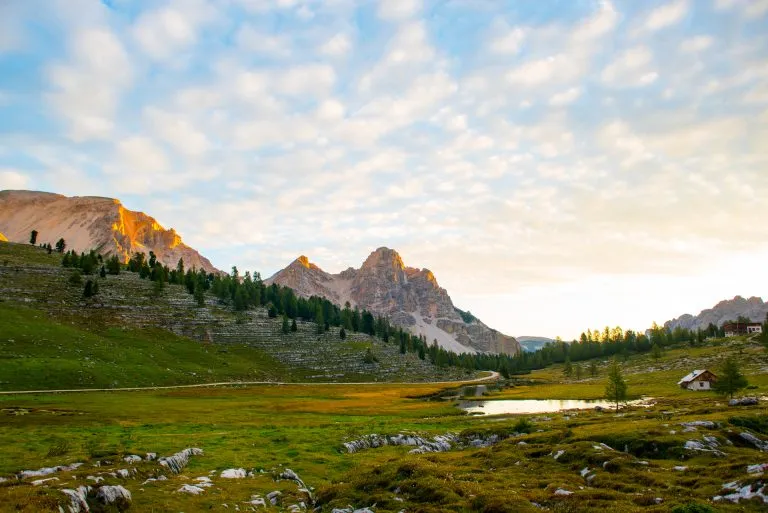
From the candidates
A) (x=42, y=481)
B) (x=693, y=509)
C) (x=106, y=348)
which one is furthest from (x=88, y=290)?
(x=693, y=509)

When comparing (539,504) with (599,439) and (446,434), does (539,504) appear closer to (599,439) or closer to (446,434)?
(599,439)

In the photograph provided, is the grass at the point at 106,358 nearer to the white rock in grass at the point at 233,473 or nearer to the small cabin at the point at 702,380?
the white rock in grass at the point at 233,473

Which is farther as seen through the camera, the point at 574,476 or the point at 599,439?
the point at 599,439

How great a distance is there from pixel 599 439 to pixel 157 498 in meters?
A: 36.9

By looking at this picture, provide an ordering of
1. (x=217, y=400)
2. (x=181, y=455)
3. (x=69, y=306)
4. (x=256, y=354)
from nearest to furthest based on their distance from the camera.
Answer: (x=181, y=455) < (x=217, y=400) < (x=69, y=306) < (x=256, y=354)

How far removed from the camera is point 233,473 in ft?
114

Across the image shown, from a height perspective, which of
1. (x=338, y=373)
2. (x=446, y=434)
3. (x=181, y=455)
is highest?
(x=181, y=455)

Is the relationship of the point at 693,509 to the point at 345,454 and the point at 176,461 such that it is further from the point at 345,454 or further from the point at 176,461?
the point at 345,454

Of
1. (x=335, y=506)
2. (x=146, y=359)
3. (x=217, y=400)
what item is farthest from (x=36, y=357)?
(x=335, y=506)

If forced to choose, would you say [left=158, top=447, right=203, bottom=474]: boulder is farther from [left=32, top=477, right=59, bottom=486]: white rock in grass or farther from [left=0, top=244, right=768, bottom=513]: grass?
[left=32, top=477, right=59, bottom=486]: white rock in grass

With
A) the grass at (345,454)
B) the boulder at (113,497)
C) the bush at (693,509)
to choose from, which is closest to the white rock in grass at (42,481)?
the grass at (345,454)

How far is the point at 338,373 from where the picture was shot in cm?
19388

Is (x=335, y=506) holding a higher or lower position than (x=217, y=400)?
higher

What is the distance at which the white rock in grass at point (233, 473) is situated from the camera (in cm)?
3412
